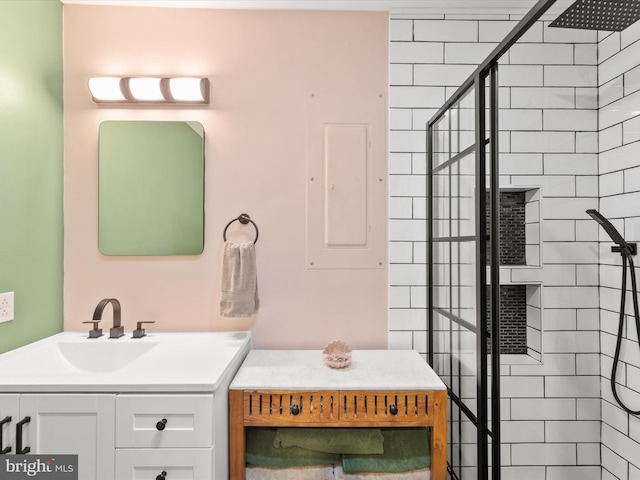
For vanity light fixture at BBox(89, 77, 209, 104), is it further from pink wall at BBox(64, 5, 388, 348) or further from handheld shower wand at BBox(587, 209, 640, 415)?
handheld shower wand at BBox(587, 209, 640, 415)

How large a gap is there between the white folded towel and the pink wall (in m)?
0.12

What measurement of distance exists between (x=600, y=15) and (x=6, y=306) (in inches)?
82.5

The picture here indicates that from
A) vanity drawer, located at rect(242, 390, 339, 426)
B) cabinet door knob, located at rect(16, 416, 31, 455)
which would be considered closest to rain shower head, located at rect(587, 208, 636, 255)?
vanity drawer, located at rect(242, 390, 339, 426)

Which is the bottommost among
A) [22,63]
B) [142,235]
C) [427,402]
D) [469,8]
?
[427,402]

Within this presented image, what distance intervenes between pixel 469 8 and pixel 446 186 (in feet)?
3.03

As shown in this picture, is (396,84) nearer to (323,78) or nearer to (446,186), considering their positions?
(323,78)

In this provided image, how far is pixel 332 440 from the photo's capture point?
139 centimetres

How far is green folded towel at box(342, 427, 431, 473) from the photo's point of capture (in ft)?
4.52

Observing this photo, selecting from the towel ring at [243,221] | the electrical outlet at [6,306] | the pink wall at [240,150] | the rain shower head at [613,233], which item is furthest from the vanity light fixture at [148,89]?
the rain shower head at [613,233]

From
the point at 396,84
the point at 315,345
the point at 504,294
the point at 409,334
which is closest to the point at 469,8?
A: the point at 396,84

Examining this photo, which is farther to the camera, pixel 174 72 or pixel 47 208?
pixel 174 72

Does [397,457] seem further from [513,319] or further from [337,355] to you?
[513,319]

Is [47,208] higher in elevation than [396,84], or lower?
lower

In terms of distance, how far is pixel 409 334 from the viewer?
1.86m
